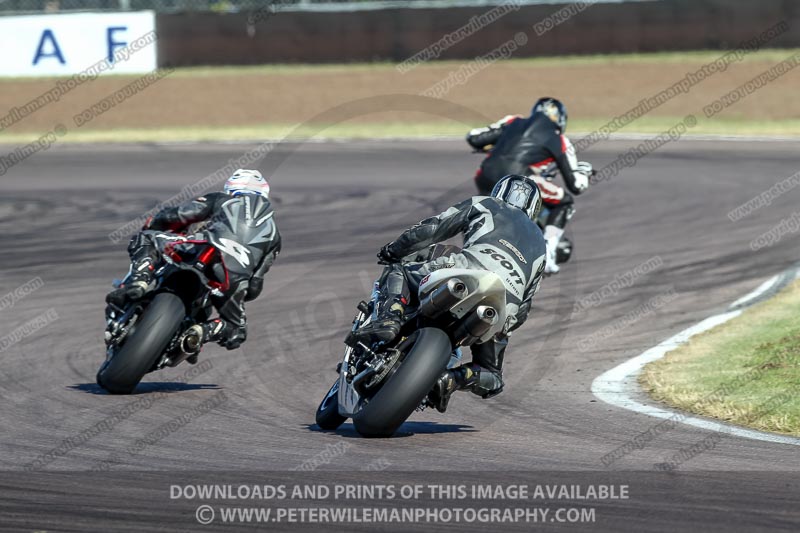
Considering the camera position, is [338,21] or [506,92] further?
[338,21]

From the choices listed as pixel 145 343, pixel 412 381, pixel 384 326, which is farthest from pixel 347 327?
pixel 412 381

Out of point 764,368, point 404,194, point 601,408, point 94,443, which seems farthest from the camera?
point 404,194

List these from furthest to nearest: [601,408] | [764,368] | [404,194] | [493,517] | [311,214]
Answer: [404,194]
[311,214]
[764,368]
[601,408]
[493,517]

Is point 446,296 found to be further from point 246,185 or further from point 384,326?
point 246,185

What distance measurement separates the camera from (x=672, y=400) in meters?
8.55

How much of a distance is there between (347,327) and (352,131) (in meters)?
14.8

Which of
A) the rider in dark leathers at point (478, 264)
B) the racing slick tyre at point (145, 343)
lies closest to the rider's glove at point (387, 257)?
the rider in dark leathers at point (478, 264)

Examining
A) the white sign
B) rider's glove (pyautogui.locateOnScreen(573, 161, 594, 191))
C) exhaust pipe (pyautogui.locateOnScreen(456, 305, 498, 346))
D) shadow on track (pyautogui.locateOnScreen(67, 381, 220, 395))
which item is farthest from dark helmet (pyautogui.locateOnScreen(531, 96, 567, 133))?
the white sign

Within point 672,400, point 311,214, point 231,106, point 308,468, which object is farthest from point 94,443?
point 231,106

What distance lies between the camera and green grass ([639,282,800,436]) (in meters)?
8.01

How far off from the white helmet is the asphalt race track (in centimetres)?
128

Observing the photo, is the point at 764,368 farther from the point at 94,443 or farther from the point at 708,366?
the point at 94,443

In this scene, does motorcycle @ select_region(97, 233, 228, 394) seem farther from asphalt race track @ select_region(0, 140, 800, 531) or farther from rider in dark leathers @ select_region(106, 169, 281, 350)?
asphalt race track @ select_region(0, 140, 800, 531)

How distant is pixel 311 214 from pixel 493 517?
11844 mm
